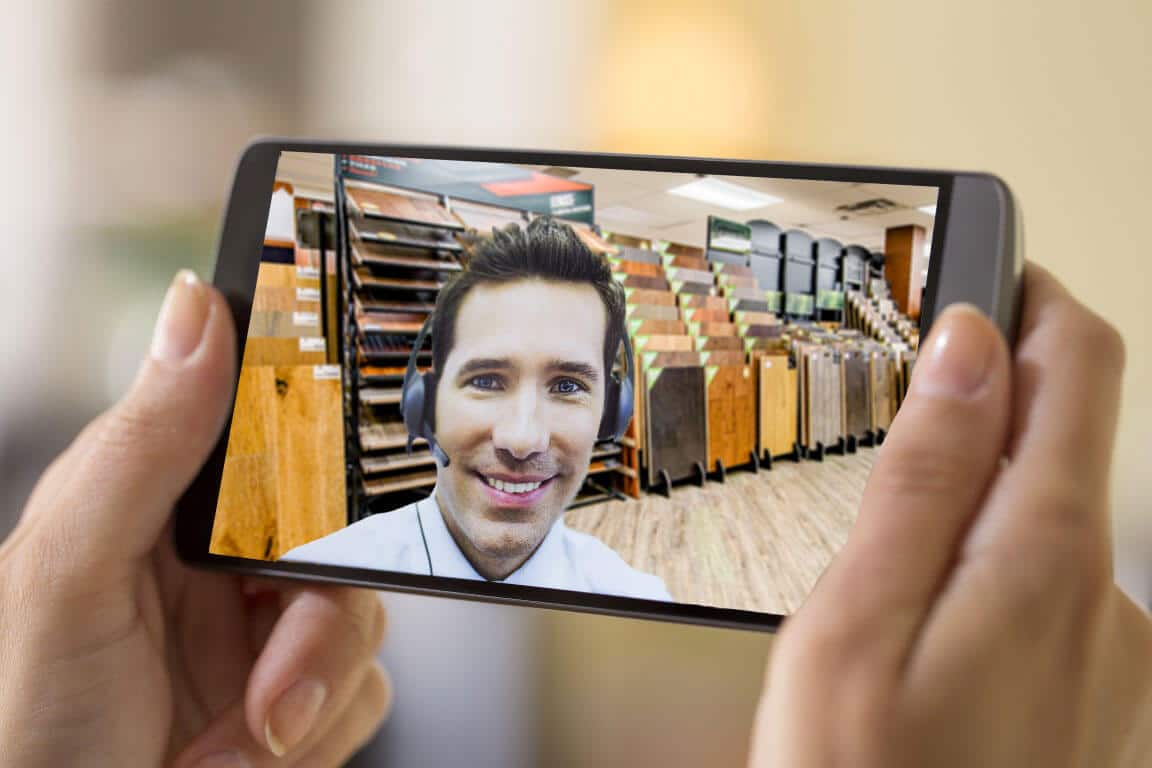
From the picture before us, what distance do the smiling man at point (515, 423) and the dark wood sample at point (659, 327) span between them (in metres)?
0.03

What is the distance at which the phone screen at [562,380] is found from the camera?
627 millimetres

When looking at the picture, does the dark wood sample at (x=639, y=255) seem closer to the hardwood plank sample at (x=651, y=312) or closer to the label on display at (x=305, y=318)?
the hardwood plank sample at (x=651, y=312)

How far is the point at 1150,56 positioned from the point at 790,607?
120 centimetres

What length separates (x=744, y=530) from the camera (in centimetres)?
70

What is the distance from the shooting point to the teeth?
0.66 metres

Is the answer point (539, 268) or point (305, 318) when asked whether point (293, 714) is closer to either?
point (305, 318)

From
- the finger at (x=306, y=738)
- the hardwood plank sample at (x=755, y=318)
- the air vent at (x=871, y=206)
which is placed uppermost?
the air vent at (x=871, y=206)

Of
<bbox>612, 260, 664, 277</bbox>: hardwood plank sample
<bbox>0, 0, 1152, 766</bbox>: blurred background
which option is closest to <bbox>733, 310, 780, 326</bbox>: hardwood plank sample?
<bbox>612, 260, 664, 277</bbox>: hardwood plank sample

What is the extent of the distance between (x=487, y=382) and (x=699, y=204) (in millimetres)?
312

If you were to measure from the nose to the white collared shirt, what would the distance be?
88 mm

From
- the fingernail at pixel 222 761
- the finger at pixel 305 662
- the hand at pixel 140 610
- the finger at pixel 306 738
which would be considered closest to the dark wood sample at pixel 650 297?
the hand at pixel 140 610

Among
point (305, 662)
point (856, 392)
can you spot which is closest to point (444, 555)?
point (305, 662)

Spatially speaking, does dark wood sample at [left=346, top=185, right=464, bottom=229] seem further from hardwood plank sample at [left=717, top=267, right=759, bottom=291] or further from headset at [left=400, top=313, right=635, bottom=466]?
hardwood plank sample at [left=717, top=267, right=759, bottom=291]

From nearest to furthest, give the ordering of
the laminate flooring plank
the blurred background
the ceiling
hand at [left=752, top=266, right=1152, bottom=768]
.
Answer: hand at [left=752, top=266, right=1152, bottom=768] < the ceiling < the laminate flooring plank < the blurred background
